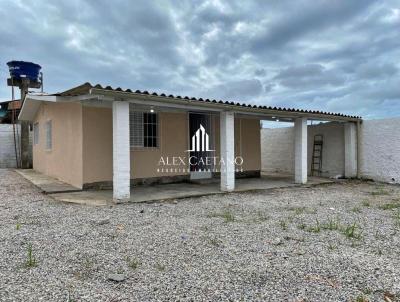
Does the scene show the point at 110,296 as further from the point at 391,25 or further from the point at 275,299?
the point at 391,25

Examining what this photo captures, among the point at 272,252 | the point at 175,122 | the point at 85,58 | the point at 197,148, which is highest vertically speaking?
the point at 85,58

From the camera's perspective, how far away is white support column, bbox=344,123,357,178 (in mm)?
13328

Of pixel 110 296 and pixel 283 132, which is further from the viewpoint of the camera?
pixel 283 132

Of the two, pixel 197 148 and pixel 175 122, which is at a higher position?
pixel 175 122

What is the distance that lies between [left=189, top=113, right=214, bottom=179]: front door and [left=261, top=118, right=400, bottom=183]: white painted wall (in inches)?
231

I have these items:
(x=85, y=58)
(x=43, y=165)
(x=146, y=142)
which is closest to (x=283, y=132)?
(x=146, y=142)

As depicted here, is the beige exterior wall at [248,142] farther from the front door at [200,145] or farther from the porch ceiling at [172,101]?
the porch ceiling at [172,101]

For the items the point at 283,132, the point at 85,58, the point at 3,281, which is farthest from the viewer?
the point at 283,132

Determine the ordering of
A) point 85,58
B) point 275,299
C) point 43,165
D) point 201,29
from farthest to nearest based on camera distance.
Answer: point 43,165
point 85,58
point 201,29
point 275,299

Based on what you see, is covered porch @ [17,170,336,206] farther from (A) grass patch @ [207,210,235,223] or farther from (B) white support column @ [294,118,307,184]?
(A) grass patch @ [207,210,235,223]

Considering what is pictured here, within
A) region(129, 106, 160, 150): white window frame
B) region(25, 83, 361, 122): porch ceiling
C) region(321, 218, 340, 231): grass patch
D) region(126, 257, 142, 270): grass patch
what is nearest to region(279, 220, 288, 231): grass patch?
region(321, 218, 340, 231): grass patch

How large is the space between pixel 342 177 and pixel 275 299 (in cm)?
1204

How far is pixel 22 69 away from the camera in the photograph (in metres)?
17.6

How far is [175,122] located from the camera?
11.1m
